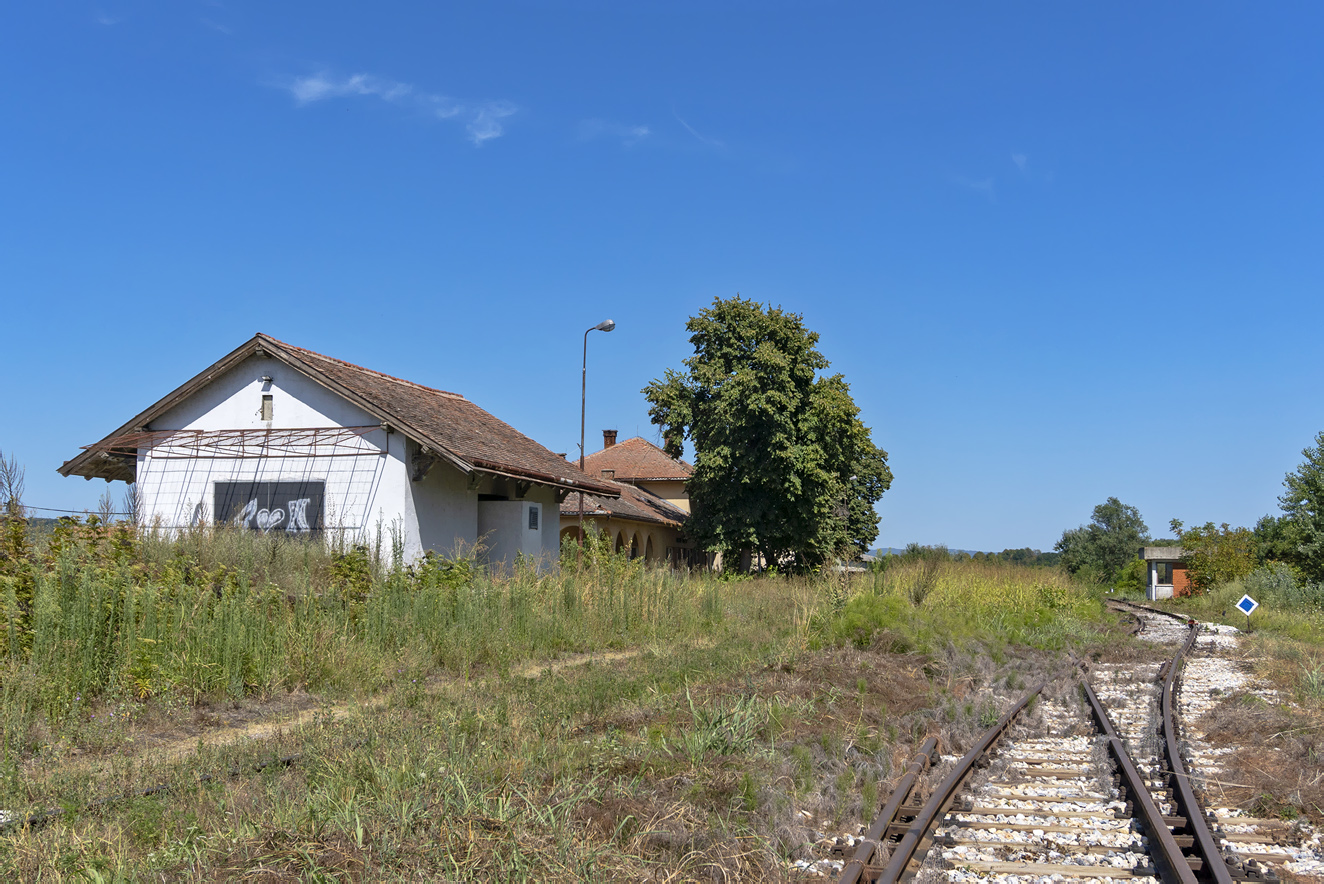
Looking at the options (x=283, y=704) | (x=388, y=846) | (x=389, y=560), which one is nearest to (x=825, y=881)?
(x=388, y=846)

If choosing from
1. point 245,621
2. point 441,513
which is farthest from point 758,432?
point 245,621

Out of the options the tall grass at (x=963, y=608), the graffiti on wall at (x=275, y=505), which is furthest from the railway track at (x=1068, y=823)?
the graffiti on wall at (x=275, y=505)

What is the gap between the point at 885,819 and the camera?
609cm

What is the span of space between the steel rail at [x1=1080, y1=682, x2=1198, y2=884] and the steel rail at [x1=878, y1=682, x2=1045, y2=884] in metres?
1.08

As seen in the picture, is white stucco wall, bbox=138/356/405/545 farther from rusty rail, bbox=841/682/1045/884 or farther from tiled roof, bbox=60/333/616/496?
rusty rail, bbox=841/682/1045/884

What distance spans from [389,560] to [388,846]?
49.3 ft

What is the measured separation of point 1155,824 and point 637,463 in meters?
43.9

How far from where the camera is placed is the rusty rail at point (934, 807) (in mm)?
5215

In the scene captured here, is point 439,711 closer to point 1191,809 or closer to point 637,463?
point 1191,809

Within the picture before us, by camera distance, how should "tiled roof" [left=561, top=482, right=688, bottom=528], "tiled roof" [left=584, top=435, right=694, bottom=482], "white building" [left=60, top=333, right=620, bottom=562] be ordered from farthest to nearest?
"tiled roof" [left=584, top=435, right=694, bottom=482] → "tiled roof" [left=561, top=482, right=688, bottom=528] → "white building" [left=60, top=333, right=620, bottom=562]

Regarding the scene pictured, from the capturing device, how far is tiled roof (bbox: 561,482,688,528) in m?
33.3

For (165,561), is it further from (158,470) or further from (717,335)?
(717,335)

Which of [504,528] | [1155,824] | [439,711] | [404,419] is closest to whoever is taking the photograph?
[1155,824]

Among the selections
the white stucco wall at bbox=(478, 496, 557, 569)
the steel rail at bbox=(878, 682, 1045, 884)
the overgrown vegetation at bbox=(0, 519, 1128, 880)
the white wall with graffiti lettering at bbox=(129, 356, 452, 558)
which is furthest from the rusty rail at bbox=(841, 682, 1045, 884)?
the white stucco wall at bbox=(478, 496, 557, 569)
